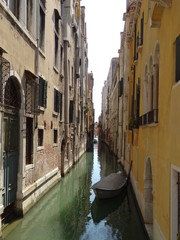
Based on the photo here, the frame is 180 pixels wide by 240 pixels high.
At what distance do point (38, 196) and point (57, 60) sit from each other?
23.4 feet

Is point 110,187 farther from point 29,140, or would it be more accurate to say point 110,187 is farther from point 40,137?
point 29,140

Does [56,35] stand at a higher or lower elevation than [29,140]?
higher

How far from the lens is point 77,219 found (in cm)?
922

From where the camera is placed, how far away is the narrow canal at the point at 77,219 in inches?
302

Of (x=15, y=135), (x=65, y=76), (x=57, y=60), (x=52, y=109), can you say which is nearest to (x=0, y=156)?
(x=15, y=135)

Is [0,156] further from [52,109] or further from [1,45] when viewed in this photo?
[52,109]

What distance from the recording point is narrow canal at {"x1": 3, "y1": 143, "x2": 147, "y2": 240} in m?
7.68

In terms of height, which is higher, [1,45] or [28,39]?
[28,39]

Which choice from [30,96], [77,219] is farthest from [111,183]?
[30,96]

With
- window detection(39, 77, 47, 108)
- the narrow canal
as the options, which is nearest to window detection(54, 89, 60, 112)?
window detection(39, 77, 47, 108)

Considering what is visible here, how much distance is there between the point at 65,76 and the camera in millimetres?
17078

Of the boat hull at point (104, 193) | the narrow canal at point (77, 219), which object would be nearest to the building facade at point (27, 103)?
the narrow canal at point (77, 219)

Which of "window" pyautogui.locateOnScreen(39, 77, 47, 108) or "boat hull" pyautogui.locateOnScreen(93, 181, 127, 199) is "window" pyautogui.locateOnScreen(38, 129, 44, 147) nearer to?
"window" pyautogui.locateOnScreen(39, 77, 47, 108)

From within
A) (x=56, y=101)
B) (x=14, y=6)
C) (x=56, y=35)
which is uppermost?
(x=56, y=35)
